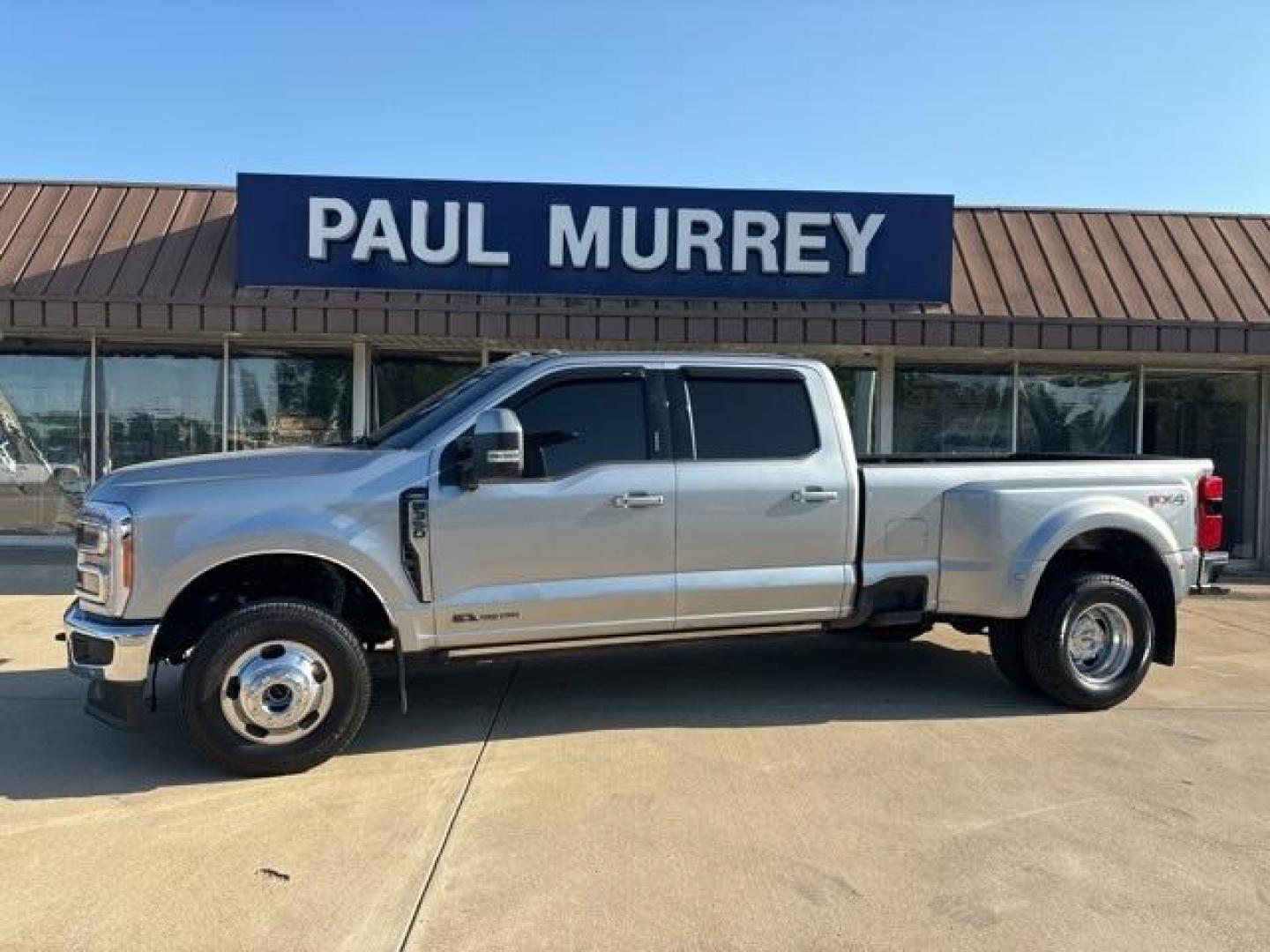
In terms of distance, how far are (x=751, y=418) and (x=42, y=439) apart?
996 cm

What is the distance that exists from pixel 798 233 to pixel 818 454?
5.58 metres

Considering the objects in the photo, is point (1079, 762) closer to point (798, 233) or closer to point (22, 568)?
point (798, 233)

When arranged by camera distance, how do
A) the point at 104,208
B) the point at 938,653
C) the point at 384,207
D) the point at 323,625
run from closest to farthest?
the point at 323,625, the point at 938,653, the point at 384,207, the point at 104,208

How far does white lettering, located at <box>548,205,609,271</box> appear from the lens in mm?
10508

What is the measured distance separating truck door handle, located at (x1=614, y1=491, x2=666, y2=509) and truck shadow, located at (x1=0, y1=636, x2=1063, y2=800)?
2.84 ft

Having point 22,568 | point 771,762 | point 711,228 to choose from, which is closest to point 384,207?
point 711,228

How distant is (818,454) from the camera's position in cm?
571

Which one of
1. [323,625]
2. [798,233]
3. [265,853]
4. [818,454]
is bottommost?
[265,853]

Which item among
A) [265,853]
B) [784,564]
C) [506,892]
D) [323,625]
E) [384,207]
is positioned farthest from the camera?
[384,207]

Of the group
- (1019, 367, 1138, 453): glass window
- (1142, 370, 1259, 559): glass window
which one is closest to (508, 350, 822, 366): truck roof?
(1019, 367, 1138, 453): glass window

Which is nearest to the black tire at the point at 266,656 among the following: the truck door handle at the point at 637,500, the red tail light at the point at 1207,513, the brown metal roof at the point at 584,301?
the truck door handle at the point at 637,500

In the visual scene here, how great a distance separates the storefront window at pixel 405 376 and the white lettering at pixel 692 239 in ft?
9.43

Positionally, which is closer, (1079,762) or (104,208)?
(1079,762)

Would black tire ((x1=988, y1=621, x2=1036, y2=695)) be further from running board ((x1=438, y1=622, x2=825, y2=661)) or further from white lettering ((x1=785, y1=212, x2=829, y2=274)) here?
white lettering ((x1=785, y1=212, x2=829, y2=274))
